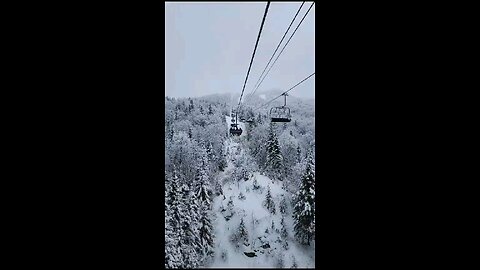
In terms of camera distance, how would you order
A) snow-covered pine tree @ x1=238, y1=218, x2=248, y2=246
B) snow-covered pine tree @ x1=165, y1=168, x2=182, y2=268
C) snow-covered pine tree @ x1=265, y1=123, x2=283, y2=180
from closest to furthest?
snow-covered pine tree @ x1=165, y1=168, x2=182, y2=268 < snow-covered pine tree @ x1=238, y1=218, x2=248, y2=246 < snow-covered pine tree @ x1=265, y1=123, x2=283, y2=180

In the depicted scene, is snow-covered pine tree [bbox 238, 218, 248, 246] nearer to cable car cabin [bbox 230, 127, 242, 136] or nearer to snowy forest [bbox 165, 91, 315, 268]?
snowy forest [bbox 165, 91, 315, 268]

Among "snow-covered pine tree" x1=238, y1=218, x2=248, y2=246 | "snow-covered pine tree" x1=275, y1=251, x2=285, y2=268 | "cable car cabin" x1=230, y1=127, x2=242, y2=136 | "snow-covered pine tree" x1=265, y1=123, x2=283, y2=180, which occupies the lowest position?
"snow-covered pine tree" x1=275, y1=251, x2=285, y2=268

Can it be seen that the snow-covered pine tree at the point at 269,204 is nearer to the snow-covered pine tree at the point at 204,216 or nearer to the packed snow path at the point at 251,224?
the packed snow path at the point at 251,224

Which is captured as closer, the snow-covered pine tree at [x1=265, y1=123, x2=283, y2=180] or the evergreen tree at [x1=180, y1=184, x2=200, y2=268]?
the evergreen tree at [x1=180, y1=184, x2=200, y2=268]

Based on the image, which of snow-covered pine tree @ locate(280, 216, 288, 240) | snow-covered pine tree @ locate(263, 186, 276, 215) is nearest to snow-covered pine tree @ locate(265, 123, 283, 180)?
snow-covered pine tree @ locate(263, 186, 276, 215)

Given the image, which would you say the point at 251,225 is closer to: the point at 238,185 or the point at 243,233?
the point at 243,233

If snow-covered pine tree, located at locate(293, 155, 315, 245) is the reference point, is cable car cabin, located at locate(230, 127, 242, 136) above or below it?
above

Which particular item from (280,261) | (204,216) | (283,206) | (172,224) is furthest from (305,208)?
(172,224)
